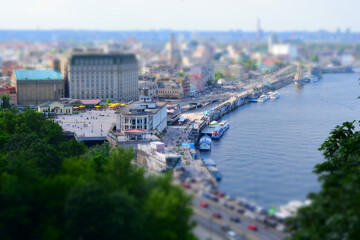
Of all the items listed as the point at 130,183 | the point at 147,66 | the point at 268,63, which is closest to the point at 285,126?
the point at 130,183

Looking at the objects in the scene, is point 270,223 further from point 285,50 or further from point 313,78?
point 285,50

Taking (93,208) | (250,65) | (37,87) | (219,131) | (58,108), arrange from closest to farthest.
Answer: (93,208) < (219,131) < (58,108) < (37,87) < (250,65)

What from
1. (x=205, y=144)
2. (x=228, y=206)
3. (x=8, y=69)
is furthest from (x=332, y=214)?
(x=8, y=69)

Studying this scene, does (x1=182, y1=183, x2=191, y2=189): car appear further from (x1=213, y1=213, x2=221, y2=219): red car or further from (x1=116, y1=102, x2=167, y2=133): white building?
(x1=116, y1=102, x2=167, y2=133): white building

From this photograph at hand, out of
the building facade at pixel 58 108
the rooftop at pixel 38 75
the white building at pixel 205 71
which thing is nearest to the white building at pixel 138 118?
the building facade at pixel 58 108

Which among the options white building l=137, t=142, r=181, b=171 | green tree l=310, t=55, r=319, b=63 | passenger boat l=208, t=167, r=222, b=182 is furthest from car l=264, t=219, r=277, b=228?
green tree l=310, t=55, r=319, b=63

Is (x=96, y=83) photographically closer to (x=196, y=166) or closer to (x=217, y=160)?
(x=217, y=160)
